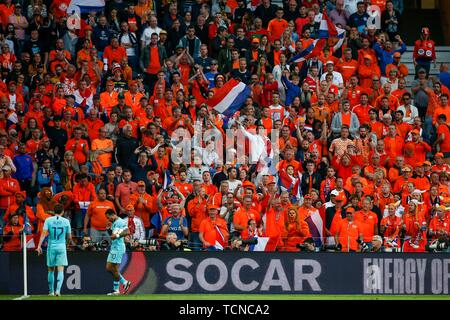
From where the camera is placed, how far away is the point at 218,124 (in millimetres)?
28203

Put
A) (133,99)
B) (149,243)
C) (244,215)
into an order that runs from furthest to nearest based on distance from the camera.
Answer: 1. (133,99)
2. (244,215)
3. (149,243)

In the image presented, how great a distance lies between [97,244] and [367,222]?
5.29m

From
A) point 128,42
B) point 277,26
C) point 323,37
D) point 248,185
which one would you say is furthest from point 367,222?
point 128,42

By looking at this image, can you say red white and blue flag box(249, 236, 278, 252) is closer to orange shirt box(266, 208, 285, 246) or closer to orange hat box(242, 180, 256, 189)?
orange shirt box(266, 208, 285, 246)

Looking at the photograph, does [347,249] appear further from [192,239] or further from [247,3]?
[247,3]

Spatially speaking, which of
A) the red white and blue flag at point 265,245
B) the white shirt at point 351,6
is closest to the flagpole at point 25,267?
the red white and blue flag at point 265,245

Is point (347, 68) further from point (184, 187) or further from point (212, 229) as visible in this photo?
point (212, 229)

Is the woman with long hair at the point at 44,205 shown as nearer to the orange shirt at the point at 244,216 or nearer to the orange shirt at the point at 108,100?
the orange shirt at the point at 108,100

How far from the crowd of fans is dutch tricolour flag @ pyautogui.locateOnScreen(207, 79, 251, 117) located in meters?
0.28

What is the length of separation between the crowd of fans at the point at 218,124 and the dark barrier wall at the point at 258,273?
322 millimetres

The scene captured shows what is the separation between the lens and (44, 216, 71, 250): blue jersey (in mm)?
23578

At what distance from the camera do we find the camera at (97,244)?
2461 cm

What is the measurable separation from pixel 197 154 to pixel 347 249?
4.40m
